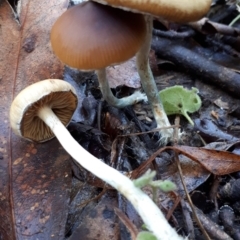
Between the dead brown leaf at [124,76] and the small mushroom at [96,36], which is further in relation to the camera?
the dead brown leaf at [124,76]

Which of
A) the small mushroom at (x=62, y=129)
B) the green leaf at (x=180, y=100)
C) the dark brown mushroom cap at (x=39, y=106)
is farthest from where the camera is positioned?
the green leaf at (x=180, y=100)

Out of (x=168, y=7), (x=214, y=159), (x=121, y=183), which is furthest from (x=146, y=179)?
(x=168, y=7)

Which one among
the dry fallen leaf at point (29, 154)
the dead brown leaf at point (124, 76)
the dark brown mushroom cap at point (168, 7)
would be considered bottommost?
the dead brown leaf at point (124, 76)

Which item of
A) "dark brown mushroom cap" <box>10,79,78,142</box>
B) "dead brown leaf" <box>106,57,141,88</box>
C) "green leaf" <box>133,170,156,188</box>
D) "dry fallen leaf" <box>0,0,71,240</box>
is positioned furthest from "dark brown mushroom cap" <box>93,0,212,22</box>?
"dead brown leaf" <box>106,57,141,88</box>

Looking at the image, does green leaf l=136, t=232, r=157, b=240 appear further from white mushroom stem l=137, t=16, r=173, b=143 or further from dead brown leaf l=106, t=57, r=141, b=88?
dead brown leaf l=106, t=57, r=141, b=88

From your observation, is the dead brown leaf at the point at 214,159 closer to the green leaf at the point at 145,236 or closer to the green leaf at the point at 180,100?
the green leaf at the point at 180,100

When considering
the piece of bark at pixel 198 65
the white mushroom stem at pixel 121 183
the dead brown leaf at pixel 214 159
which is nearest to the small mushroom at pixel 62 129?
the white mushroom stem at pixel 121 183

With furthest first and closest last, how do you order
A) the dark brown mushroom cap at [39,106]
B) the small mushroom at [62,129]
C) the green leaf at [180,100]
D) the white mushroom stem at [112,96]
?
the green leaf at [180,100] < the white mushroom stem at [112,96] < the dark brown mushroom cap at [39,106] < the small mushroom at [62,129]

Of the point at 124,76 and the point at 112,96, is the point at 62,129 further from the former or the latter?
the point at 124,76

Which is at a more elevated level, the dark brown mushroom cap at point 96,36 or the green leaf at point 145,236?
the dark brown mushroom cap at point 96,36
